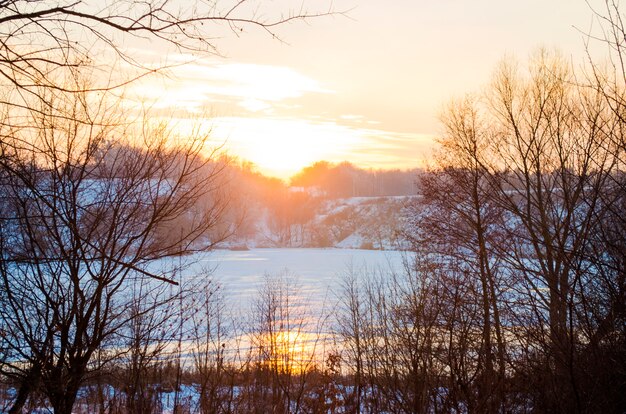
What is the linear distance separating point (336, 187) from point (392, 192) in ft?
42.0

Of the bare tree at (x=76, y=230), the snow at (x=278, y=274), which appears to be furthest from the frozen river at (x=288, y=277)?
the bare tree at (x=76, y=230)

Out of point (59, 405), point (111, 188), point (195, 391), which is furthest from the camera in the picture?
point (195, 391)

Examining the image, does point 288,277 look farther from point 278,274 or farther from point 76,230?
point 76,230

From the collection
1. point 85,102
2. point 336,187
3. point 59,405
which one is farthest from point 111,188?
point 336,187

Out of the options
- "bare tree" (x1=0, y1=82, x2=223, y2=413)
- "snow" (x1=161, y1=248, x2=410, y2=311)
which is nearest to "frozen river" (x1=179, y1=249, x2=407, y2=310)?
"snow" (x1=161, y1=248, x2=410, y2=311)

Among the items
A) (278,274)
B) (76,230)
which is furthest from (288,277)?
(76,230)

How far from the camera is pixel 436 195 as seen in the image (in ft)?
66.1

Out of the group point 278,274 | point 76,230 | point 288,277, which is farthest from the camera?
point 278,274

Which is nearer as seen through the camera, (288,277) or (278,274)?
(288,277)

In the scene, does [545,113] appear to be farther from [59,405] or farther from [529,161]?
[59,405]

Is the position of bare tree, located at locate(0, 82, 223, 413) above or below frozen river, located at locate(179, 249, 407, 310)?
above

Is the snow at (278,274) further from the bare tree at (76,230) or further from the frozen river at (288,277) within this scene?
the bare tree at (76,230)

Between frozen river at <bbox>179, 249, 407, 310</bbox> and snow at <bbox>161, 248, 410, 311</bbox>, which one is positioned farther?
frozen river at <bbox>179, 249, 407, 310</bbox>

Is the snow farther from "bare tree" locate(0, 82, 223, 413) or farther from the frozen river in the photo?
"bare tree" locate(0, 82, 223, 413)
